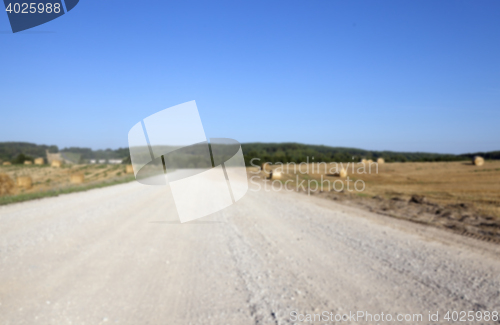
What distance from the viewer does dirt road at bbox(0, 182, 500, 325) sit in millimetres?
3697

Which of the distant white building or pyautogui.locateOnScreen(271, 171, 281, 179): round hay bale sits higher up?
the distant white building

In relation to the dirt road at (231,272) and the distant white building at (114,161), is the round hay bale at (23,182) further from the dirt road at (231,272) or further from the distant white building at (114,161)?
the distant white building at (114,161)

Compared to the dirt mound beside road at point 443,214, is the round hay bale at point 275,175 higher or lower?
higher

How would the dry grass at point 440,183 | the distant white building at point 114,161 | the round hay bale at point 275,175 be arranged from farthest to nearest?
1. the distant white building at point 114,161
2. the round hay bale at point 275,175
3. the dry grass at point 440,183

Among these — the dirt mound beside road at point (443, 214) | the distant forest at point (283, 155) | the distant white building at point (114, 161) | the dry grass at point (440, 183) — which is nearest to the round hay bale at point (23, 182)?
the distant forest at point (283, 155)

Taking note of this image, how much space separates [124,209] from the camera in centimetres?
1126

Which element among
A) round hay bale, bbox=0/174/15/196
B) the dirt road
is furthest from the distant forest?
the dirt road

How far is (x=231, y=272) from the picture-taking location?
494cm

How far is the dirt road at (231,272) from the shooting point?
146 inches

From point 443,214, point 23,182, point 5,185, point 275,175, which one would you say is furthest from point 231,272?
point 23,182

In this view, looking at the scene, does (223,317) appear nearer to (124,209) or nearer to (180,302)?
(180,302)

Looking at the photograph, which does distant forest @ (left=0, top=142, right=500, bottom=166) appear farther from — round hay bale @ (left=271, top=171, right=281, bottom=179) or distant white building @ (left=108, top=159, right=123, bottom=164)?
round hay bale @ (left=271, top=171, right=281, bottom=179)

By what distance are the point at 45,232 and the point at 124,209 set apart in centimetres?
397

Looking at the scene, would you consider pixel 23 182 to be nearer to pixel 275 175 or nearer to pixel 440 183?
pixel 275 175
